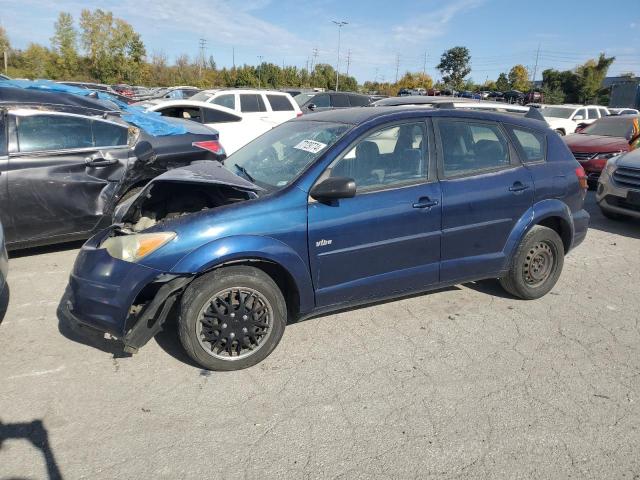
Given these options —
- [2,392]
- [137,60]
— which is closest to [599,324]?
[2,392]

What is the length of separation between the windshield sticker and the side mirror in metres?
0.39

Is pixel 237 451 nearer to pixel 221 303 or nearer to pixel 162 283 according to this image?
pixel 221 303

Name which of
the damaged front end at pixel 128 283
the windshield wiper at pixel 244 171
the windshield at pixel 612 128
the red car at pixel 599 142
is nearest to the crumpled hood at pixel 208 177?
the damaged front end at pixel 128 283

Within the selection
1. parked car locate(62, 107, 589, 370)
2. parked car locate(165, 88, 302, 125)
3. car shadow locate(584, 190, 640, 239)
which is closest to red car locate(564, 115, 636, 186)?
car shadow locate(584, 190, 640, 239)

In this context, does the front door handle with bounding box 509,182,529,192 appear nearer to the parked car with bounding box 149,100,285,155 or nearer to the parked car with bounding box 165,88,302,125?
the parked car with bounding box 149,100,285,155

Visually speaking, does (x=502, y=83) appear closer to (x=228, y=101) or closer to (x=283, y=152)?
(x=228, y=101)

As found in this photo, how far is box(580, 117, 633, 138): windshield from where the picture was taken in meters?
10.6

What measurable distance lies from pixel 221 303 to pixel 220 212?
0.60 m

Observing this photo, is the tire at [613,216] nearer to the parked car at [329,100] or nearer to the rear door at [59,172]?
the rear door at [59,172]

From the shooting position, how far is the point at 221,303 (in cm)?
317

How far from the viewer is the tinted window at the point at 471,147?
3881 mm

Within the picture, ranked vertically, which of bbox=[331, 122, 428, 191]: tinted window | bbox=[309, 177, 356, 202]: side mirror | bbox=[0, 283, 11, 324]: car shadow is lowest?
bbox=[0, 283, 11, 324]: car shadow

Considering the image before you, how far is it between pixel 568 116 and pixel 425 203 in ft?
59.5

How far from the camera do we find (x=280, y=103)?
1283 cm
